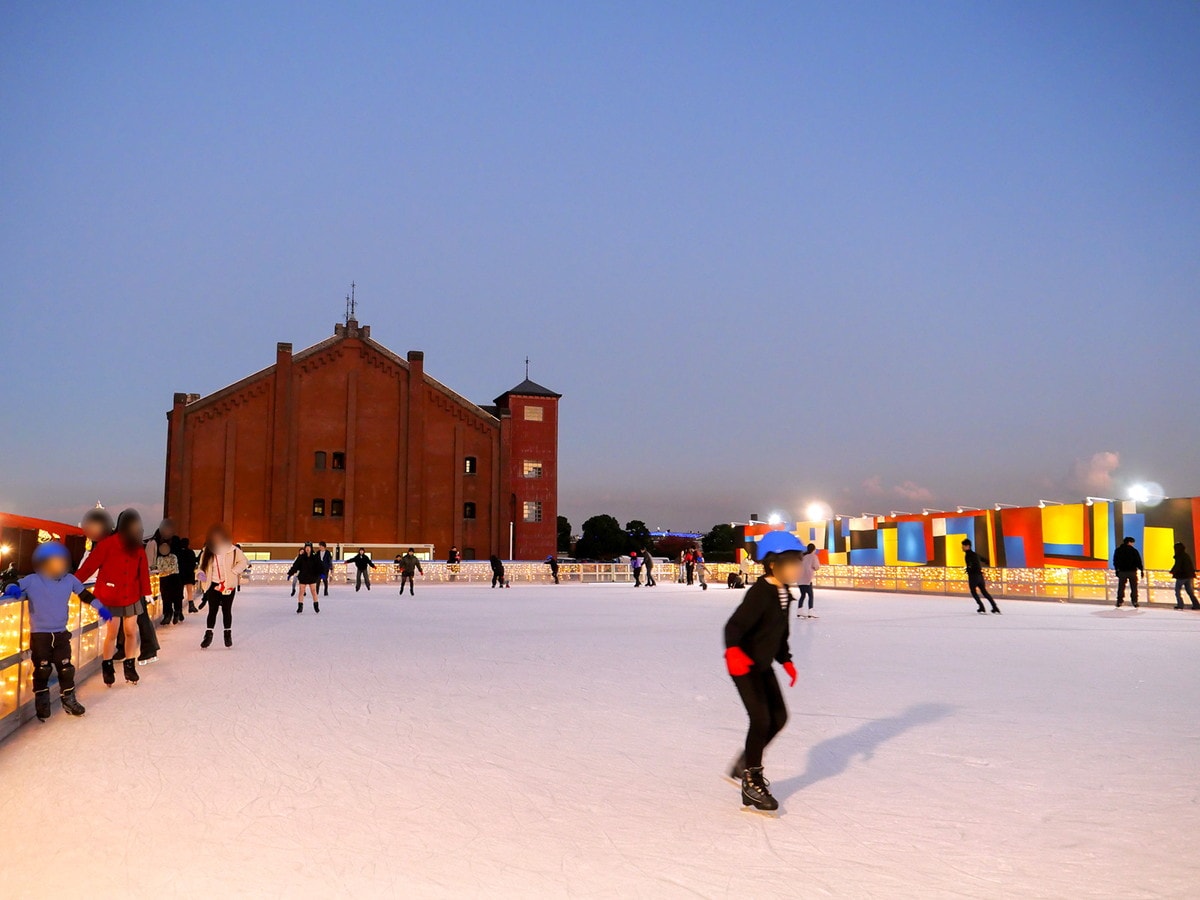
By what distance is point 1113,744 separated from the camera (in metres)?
6.76

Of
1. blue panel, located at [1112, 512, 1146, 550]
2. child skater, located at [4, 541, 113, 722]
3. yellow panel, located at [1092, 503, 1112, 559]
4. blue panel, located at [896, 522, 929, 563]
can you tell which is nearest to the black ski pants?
child skater, located at [4, 541, 113, 722]

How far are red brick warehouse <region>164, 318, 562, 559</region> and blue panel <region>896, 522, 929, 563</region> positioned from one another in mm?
26536

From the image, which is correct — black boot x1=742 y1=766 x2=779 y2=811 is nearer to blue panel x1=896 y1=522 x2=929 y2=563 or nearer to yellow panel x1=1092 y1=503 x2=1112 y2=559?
yellow panel x1=1092 y1=503 x2=1112 y2=559

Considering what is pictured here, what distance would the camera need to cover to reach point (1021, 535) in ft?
92.1

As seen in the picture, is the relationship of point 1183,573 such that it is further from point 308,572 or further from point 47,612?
point 47,612

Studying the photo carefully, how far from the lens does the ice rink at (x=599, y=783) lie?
414cm

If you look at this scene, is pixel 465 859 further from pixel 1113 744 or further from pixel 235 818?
pixel 1113 744

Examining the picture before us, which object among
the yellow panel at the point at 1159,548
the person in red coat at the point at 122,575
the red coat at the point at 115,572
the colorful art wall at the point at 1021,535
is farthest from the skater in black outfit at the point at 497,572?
the red coat at the point at 115,572

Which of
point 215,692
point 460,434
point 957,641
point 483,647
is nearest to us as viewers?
point 215,692

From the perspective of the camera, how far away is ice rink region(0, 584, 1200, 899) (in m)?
4.14

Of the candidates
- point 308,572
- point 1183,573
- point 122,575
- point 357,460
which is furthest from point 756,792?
point 357,460

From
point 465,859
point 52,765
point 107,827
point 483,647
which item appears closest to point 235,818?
point 107,827

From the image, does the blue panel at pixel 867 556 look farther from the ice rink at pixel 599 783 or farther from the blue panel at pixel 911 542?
the ice rink at pixel 599 783

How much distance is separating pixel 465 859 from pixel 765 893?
136 cm
